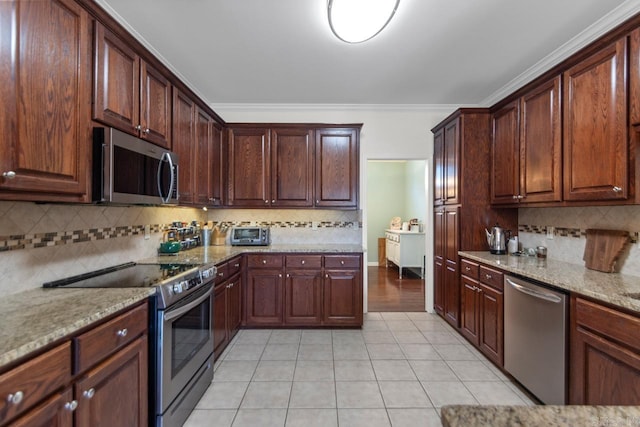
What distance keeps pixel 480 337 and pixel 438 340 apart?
0.45 metres

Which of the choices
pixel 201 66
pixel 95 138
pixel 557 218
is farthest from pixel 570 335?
pixel 201 66

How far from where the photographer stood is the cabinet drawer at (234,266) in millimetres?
2866

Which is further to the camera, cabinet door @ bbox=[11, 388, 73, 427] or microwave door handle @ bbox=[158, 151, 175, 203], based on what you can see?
microwave door handle @ bbox=[158, 151, 175, 203]

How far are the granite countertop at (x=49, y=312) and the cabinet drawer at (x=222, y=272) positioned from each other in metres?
1.04

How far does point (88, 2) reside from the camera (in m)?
1.51

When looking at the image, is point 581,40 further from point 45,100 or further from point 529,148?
point 45,100

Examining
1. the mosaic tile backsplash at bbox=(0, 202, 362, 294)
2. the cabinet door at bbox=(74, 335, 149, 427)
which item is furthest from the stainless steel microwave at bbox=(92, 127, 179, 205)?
the cabinet door at bbox=(74, 335, 149, 427)

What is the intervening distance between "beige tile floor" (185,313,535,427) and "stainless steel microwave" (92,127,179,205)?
4.83ft

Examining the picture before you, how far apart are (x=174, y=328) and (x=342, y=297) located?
1.94 meters

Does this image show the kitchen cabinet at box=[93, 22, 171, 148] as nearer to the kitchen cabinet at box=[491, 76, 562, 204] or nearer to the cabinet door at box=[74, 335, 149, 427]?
the cabinet door at box=[74, 335, 149, 427]

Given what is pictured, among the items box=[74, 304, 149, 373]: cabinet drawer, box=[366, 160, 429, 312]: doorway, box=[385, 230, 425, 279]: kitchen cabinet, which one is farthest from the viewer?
box=[366, 160, 429, 312]: doorway

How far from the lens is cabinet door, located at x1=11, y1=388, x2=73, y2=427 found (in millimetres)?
930

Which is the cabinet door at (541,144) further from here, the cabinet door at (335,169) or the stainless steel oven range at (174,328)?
the stainless steel oven range at (174,328)

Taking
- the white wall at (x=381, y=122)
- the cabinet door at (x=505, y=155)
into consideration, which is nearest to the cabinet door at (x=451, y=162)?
the cabinet door at (x=505, y=155)
